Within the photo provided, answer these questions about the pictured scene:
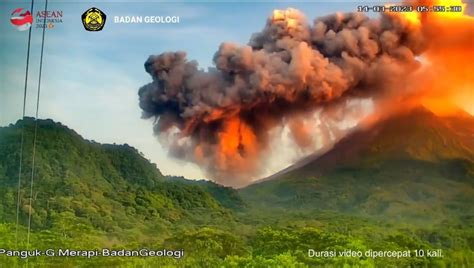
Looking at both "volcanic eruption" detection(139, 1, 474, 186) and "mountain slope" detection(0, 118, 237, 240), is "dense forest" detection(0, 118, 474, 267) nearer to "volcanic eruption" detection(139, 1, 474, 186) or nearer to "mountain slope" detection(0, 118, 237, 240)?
"mountain slope" detection(0, 118, 237, 240)

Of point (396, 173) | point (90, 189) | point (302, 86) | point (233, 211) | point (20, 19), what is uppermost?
point (20, 19)

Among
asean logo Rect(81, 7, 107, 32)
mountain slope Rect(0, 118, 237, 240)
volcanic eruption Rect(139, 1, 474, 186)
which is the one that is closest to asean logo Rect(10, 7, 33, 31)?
asean logo Rect(81, 7, 107, 32)

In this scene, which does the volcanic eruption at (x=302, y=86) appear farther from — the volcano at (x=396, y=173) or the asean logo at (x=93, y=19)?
the asean logo at (x=93, y=19)

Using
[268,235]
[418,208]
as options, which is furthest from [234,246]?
[418,208]

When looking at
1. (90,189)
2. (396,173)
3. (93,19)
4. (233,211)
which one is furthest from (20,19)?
(396,173)

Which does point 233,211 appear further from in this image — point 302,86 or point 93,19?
point 93,19

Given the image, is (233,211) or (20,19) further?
(233,211)
